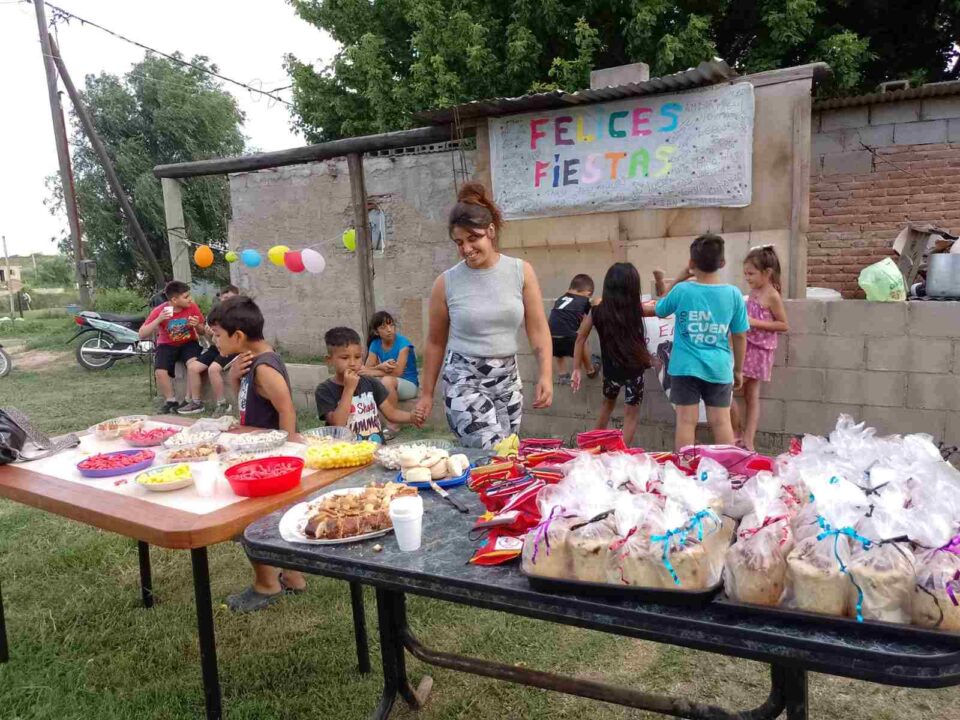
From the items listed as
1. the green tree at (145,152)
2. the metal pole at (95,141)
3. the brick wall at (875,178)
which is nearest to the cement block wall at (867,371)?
the brick wall at (875,178)

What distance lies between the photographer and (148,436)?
9.87ft

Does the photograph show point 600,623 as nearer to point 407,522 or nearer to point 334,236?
point 407,522

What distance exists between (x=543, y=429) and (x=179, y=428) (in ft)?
11.5

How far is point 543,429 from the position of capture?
6.08 m

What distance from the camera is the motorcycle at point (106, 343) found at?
1129 cm

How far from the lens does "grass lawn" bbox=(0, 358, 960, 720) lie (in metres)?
2.54

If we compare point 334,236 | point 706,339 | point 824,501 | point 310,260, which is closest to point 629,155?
point 706,339

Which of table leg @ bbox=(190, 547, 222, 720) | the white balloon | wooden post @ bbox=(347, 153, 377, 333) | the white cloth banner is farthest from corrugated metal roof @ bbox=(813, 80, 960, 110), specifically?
table leg @ bbox=(190, 547, 222, 720)

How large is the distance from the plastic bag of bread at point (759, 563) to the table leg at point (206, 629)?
1.56 metres

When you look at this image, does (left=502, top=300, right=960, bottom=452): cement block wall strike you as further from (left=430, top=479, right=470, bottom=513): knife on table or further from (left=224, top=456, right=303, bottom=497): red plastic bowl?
(left=224, top=456, right=303, bottom=497): red plastic bowl

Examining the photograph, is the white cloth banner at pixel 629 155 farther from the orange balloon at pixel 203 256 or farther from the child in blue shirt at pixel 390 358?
the orange balloon at pixel 203 256

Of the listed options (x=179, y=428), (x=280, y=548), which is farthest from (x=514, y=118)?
(x=280, y=548)

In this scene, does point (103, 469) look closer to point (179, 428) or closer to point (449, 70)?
point (179, 428)

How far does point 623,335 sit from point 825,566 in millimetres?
3767
